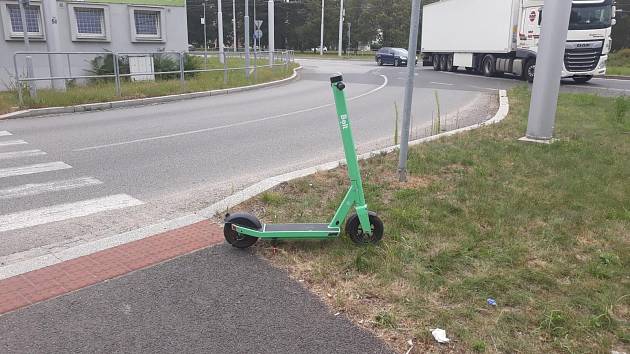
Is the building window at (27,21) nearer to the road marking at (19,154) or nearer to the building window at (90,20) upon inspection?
the building window at (90,20)

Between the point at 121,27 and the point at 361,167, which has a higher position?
the point at 121,27

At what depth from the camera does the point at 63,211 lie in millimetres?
5582

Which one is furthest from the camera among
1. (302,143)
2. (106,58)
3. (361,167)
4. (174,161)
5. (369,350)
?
(106,58)

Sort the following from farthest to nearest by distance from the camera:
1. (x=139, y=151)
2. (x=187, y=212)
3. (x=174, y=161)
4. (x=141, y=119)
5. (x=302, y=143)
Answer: (x=141, y=119) → (x=302, y=143) → (x=139, y=151) → (x=174, y=161) → (x=187, y=212)

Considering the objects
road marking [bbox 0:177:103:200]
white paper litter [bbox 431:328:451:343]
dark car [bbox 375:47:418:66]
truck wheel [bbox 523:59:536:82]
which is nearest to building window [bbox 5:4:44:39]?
road marking [bbox 0:177:103:200]

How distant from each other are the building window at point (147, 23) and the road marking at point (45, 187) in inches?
674

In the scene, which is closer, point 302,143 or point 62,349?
point 62,349

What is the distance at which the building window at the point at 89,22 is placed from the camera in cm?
2030

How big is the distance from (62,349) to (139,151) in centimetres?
597

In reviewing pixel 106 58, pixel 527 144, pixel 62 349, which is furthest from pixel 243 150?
pixel 106 58

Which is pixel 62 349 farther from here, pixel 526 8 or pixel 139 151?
pixel 526 8

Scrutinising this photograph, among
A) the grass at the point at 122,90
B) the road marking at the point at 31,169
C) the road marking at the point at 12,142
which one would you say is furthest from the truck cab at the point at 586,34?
the road marking at the point at 31,169

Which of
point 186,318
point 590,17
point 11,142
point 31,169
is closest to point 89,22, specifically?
point 11,142

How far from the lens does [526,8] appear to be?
22672 millimetres
